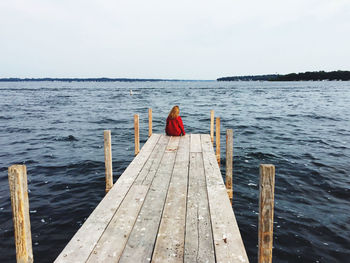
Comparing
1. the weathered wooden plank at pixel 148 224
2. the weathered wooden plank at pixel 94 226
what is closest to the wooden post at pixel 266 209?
the weathered wooden plank at pixel 148 224

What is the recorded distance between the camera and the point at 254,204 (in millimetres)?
8969

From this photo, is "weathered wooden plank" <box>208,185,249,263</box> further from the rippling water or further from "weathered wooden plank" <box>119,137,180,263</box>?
the rippling water

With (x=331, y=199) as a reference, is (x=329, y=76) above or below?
above

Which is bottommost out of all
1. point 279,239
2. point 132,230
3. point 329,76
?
point 279,239

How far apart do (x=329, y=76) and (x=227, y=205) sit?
693ft

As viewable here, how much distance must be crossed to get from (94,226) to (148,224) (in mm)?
917

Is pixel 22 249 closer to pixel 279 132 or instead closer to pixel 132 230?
pixel 132 230

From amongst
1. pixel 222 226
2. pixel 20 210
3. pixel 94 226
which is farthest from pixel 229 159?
pixel 20 210

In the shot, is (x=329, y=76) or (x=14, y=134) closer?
(x=14, y=134)

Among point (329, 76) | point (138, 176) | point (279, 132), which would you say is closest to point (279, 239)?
point (138, 176)

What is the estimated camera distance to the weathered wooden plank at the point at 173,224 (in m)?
3.73

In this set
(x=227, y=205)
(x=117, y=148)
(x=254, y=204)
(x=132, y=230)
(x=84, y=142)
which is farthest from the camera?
(x=84, y=142)

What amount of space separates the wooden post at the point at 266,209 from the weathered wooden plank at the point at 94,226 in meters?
2.47

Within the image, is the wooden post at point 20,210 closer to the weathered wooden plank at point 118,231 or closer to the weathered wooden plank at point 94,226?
the weathered wooden plank at point 94,226
